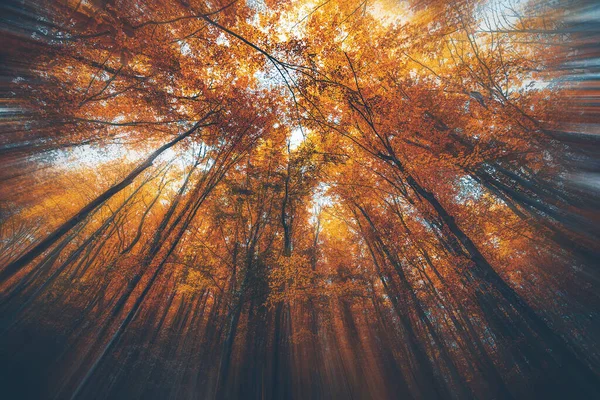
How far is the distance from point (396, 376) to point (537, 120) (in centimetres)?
1565

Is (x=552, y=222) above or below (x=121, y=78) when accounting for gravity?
below

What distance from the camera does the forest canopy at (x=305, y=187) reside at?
21.7 feet

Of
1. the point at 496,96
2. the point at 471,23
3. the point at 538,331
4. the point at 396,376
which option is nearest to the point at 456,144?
the point at 496,96

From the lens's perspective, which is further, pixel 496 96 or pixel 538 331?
pixel 496 96

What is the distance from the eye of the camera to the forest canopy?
6.61m

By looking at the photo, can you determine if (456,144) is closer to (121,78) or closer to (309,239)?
(309,239)

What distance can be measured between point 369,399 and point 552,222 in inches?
622

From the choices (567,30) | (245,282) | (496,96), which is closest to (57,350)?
(245,282)

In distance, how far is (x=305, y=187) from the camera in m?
10.9

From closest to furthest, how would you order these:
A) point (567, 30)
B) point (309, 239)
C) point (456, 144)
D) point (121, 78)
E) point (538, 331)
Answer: point (538, 331) → point (567, 30) → point (121, 78) → point (456, 144) → point (309, 239)

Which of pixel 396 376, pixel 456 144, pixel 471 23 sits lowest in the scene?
pixel 396 376

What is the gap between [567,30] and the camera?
25.5 feet

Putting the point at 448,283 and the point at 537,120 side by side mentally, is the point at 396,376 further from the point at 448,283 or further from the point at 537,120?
the point at 537,120

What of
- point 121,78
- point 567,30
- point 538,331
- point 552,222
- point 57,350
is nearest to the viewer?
point 538,331
